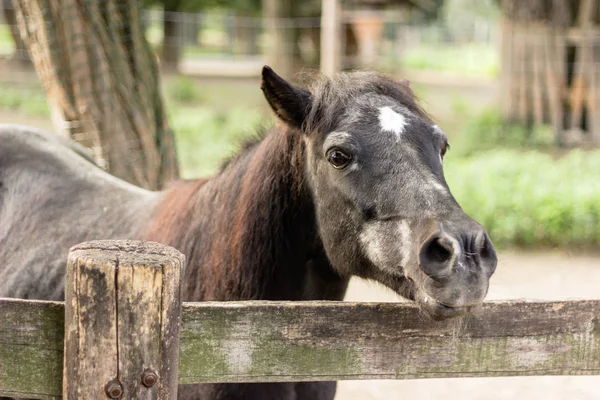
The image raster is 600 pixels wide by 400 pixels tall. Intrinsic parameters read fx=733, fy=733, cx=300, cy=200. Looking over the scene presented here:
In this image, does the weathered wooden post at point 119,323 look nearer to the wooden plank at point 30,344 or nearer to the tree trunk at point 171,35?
the wooden plank at point 30,344

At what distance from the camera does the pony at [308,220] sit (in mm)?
2246

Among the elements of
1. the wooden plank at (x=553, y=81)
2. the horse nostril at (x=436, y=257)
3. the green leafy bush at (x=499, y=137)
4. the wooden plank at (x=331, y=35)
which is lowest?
the green leafy bush at (x=499, y=137)

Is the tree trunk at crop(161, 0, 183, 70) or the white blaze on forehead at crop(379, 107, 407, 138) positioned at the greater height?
the white blaze on forehead at crop(379, 107, 407, 138)

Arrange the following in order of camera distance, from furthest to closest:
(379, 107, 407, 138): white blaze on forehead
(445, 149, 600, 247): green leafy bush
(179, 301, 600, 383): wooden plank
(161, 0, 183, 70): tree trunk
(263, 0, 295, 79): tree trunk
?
(161, 0, 183, 70): tree trunk, (263, 0, 295, 79): tree trunk, (445, 149, 600, 247): green leafy bush, (379, 107, 407, 138): white blaze on forehead, (179, 301, 600, 383): wooden plank

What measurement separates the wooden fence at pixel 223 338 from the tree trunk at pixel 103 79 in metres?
3.51

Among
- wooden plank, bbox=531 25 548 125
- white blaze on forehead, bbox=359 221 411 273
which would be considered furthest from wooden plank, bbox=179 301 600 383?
wooden plank, bbox=531 25 548 125

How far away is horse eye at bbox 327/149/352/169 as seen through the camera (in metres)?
2.60

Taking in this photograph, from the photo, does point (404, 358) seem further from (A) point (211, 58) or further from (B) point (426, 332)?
(A) point (211, 58)

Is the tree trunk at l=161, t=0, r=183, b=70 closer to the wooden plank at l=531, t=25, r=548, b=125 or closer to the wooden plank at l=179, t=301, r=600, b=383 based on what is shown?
the wooden plank at l=531, t=25, r=548, b=125

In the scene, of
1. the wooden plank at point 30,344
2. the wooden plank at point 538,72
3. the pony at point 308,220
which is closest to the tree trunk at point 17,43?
the wooden plank at point 538,72

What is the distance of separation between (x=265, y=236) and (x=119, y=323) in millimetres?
1112

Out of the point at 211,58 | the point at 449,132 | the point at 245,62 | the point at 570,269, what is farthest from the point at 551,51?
the point at 211,58

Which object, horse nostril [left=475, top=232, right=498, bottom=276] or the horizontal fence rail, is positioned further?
horse nostril [left=475, top=232, right=498, bottom=276]

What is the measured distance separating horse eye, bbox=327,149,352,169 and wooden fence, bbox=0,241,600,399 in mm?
645
